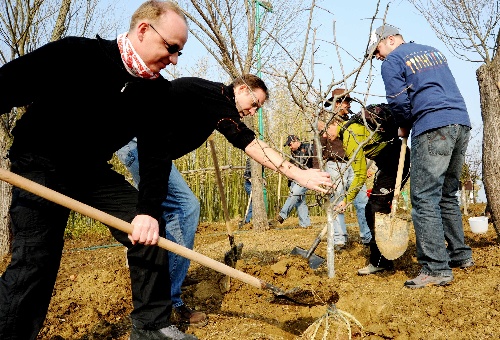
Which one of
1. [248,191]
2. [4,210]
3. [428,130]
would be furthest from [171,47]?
[248,191]

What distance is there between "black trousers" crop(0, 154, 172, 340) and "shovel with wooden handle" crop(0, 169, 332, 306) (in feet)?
0.38

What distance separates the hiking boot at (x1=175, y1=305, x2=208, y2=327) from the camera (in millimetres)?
3125

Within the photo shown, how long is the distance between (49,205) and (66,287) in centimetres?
216

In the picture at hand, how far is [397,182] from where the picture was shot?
4.14 m

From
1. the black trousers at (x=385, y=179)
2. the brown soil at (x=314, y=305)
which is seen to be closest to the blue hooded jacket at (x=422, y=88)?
the black trousers at (x=385, y=179)

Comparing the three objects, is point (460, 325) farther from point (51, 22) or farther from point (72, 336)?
point (51, 22)

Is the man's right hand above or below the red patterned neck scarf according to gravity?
below

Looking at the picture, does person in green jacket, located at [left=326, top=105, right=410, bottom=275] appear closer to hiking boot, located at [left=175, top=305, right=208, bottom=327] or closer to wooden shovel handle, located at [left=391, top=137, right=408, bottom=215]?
wooden shovel handle, located at [left=391, top=137, right=408, bottom=215]

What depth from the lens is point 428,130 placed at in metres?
3.53

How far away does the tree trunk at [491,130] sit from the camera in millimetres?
5043

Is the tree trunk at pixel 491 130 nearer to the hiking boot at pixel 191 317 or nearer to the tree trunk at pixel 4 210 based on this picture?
the hiking boot at pixel 191 317

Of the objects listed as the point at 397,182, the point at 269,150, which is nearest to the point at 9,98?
the point at 269,150

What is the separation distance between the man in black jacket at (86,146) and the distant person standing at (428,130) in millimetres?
1834

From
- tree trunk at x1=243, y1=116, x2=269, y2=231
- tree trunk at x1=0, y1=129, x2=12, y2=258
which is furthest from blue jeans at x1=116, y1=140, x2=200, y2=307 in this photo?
tree trunk at x1=243, y1=116, x2=269, y2=231
